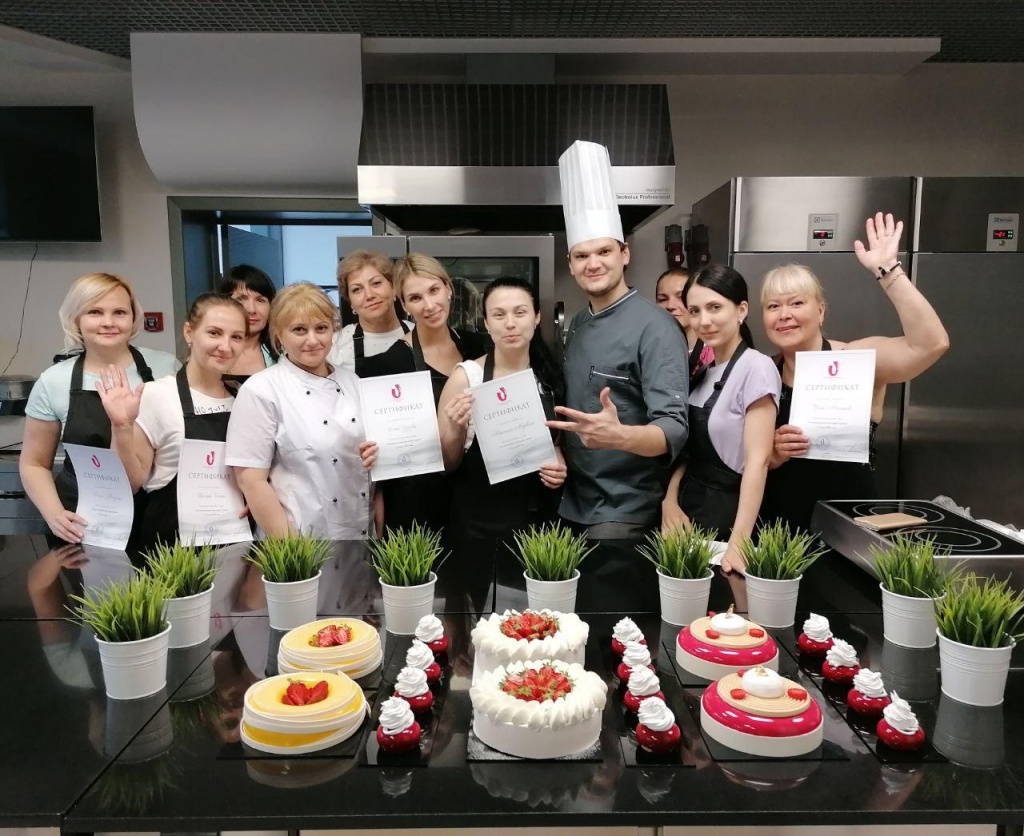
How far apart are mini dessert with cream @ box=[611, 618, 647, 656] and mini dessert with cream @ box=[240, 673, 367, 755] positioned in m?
0.43

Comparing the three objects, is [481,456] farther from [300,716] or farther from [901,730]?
[901,730]

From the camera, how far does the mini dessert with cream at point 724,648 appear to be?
1160 millimetres

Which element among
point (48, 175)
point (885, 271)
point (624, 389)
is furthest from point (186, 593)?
point (48, 175)

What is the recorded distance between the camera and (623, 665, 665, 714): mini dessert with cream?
107 cm

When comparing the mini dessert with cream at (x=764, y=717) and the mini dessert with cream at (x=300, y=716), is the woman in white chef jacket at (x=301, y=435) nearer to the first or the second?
the mini dessert with cream at (x=300, y=716)

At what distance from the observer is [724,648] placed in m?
1.17

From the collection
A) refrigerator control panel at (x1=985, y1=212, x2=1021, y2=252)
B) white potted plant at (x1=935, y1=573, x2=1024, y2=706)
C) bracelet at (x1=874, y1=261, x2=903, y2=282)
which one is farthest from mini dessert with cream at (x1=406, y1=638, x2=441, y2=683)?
refrigerator control panel at (x1=985, y1=212, x2=1021, y2=252)

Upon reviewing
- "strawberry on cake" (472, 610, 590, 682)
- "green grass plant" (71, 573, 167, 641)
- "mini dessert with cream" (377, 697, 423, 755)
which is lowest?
"mini dessert with cream" (377, 697, 423, 755)

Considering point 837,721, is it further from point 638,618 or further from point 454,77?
point 454,77

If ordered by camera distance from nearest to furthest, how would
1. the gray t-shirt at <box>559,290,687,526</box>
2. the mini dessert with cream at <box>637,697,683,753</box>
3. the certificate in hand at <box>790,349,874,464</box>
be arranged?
the mini dessert with cream at <box>637,697,683,753</box>, the certificate in hand at <box>790,349,874,464</box>, the gray t-shirt at <box>559,290,687,526</box>

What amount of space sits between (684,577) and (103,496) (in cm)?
140

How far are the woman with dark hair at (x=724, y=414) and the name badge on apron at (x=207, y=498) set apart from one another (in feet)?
3.69

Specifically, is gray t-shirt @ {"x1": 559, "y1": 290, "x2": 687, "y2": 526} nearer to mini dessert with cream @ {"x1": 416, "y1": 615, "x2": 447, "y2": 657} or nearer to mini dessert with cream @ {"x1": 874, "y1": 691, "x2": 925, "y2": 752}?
mini dessert with cream @ {"x1": 416, "y1": 615, "x2": 447, "y2": 657}

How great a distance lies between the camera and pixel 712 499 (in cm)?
198
